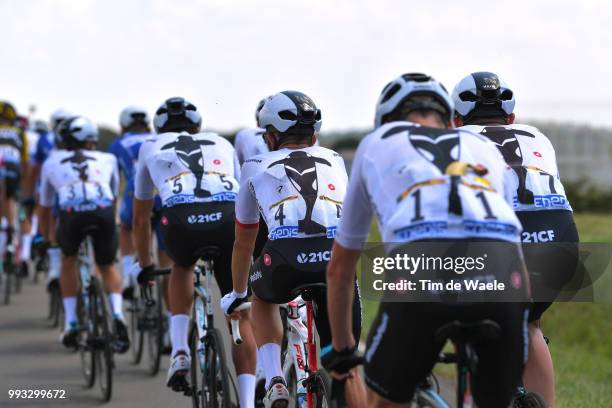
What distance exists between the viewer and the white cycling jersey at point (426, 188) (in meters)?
4.18

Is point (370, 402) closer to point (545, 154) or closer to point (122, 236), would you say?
point (545, 154)

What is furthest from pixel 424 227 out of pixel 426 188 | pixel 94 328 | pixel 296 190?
pixel 94 328

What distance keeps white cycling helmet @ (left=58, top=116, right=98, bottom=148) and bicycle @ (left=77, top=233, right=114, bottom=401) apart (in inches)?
37.5

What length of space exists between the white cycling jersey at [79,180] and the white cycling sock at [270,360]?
14.3 feet

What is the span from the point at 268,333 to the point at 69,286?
15.8ft

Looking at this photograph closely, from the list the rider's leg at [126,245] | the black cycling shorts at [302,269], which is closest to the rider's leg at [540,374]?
the black cycling shorts at [302,269]

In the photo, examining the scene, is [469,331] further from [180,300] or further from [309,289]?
[180,300]

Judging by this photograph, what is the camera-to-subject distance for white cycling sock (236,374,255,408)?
710 cm

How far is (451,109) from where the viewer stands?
14.9ft

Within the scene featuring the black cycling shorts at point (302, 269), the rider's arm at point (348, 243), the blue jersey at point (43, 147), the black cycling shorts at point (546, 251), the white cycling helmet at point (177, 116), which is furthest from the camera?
the blue jersey at point (43, 147)

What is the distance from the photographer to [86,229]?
10.5 metres

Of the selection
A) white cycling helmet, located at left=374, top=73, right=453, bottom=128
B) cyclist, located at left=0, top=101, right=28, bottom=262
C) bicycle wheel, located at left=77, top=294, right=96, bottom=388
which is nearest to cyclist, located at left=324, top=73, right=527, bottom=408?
white cycling helmet, located at left=374, top=73, right=453, bottom=128

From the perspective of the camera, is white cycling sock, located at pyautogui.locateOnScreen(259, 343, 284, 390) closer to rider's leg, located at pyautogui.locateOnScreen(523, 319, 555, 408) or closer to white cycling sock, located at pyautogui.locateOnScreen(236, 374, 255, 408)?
white cycling sock, located at pyautogui.locateOnScreen(236, 374, 255, 408)

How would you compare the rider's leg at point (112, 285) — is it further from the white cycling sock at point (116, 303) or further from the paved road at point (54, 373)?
the paved road at point (54, 373)
